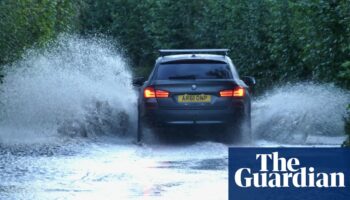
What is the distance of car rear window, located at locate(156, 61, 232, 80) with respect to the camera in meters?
18.8

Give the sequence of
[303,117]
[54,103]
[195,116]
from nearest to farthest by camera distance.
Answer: [195,116]
[303,117]
[54,103]

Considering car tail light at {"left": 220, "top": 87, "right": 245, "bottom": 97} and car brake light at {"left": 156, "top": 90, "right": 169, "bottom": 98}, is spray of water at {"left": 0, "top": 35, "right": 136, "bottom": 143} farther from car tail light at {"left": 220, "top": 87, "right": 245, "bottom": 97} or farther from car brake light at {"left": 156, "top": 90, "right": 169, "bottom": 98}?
car tail light at {"left": 220, "top": 87, "right": 245, "bottom": 97}

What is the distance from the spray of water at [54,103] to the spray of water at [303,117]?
8.74 ft

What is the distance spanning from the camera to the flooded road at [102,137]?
12.7m

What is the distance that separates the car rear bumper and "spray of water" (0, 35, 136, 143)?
2289 mm

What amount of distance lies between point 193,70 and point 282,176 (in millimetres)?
10310

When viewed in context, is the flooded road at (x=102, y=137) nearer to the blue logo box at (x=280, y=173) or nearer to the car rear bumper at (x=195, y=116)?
the car rear bumper at (x=195, y=116)

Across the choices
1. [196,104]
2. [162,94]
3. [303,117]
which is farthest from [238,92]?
[303,117]

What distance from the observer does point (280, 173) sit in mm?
8680

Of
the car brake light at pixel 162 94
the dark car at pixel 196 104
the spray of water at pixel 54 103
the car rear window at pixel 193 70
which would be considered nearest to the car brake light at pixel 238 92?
the dark car at pixel 196 104

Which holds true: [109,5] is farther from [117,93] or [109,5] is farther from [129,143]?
[129,143]

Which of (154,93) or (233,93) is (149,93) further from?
(233,93)

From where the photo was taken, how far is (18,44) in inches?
890

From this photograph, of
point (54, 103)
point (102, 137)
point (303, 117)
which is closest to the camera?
point (102, 137)
